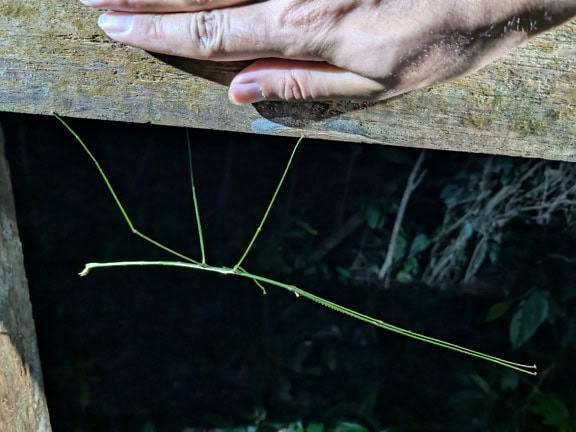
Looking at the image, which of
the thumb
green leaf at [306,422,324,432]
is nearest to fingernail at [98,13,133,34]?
the thumb

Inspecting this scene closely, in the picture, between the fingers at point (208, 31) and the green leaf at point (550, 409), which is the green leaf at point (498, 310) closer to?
the green leaf at point (550, 409)

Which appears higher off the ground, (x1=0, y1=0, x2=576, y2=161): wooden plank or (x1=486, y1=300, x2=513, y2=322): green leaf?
Answer: (x1=0, y1=0, x2=576, y2=161): wooden plank

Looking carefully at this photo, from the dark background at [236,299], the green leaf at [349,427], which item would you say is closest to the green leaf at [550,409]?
the dark background at [236,299]

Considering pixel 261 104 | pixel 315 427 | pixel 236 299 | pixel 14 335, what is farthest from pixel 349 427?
pixel 261 104

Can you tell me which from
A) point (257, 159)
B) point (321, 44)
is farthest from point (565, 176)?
point (321, 44)

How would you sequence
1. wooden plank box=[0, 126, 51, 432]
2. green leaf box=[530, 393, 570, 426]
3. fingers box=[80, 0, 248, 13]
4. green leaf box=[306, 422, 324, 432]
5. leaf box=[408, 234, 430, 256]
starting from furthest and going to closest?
leaf box=[408, 234, 430, 256]
green leaf box=[306, 422, 324, 432]
green leaf box=[530, 393, 570, 426]
wooden plank box=[0, 126, 51, 432]
fingers box=[80, 0, 248, 13]

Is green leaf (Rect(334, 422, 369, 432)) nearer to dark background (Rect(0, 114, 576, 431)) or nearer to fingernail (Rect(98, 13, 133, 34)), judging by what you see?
dark background (Rect(0, 114, 576, 431))

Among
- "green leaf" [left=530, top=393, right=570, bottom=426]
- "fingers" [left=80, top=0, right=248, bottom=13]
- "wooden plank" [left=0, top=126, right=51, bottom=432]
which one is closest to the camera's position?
"fingers" [left=80, top=0, right=248, bottom=13]

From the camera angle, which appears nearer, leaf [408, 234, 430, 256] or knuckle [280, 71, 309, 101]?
knuckle [280, 71, 309, 101]
